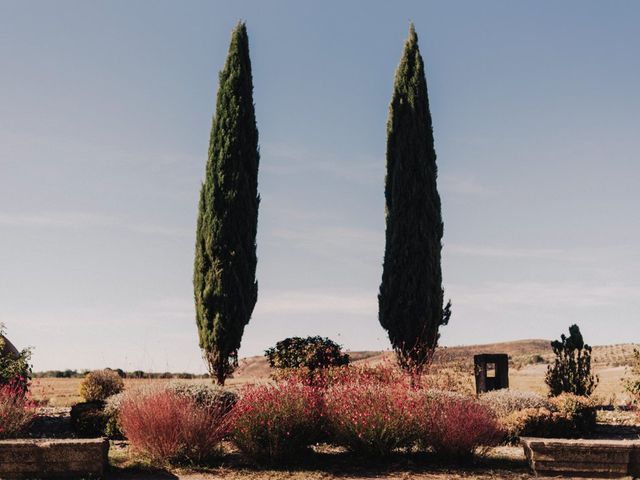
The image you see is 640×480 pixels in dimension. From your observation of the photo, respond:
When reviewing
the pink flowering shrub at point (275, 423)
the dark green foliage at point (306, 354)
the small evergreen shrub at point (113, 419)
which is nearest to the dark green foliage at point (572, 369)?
the dark green foliage at point (306, 354)

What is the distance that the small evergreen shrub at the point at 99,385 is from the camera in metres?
19.1

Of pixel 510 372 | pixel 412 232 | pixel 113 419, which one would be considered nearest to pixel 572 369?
pixel 412 232

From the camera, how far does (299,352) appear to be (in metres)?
17.0

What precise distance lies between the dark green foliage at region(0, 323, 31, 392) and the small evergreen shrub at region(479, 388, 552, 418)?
9939 mm

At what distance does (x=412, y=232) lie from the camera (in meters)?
20.5

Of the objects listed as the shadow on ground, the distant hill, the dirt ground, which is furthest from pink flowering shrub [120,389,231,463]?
the distant hill

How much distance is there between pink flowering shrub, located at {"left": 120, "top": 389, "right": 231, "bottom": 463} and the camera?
10.2 m

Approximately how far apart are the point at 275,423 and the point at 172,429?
1.51m

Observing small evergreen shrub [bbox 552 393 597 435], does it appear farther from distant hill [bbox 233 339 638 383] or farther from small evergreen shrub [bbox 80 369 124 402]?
distant hill [bbox 233 339 638 383]

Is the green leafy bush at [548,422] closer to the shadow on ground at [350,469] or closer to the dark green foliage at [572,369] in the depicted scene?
the shadow on ground at [350,469]

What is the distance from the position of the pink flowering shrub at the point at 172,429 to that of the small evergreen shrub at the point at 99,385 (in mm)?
9003

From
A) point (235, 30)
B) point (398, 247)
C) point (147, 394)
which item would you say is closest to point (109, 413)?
point (147, 394)

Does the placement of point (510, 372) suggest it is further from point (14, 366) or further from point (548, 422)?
point (14, 366)

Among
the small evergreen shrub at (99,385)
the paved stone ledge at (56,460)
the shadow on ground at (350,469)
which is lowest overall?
the shadow on ground at (350,469)
